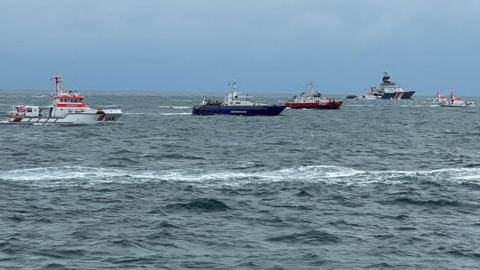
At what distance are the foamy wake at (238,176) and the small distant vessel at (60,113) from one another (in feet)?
167

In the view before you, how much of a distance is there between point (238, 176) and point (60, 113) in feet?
193

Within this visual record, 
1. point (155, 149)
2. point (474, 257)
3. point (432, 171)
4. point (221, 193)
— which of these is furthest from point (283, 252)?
point (155, 149)

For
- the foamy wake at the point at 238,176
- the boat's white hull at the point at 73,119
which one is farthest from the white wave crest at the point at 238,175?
the boat's white hull at the point at 73,119

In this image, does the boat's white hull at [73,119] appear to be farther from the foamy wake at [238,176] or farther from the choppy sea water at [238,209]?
the foamy wake at [238,176]

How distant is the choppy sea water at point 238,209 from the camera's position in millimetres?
26125

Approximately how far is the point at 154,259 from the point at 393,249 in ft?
28.9

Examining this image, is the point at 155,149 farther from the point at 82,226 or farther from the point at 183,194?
the point at 82,226

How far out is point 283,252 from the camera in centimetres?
2664

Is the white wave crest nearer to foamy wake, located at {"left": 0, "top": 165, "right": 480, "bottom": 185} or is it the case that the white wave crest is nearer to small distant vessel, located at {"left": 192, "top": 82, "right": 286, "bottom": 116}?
foamy wake, located at {"left": 0, "top": 165, "right": 480, "bottom": 185}

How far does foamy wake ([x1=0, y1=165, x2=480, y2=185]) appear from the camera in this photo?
43688 mm

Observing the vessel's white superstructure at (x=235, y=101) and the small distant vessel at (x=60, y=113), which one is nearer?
the small distant vessel at (x=60, y=113)

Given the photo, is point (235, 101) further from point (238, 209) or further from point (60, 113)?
point (238, 209)

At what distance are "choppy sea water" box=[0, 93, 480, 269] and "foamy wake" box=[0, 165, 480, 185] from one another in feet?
0.23

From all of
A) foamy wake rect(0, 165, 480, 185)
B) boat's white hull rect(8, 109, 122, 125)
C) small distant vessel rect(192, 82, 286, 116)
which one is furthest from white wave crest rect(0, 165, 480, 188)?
small distant vessel rect(192, 82, 286, 116)
